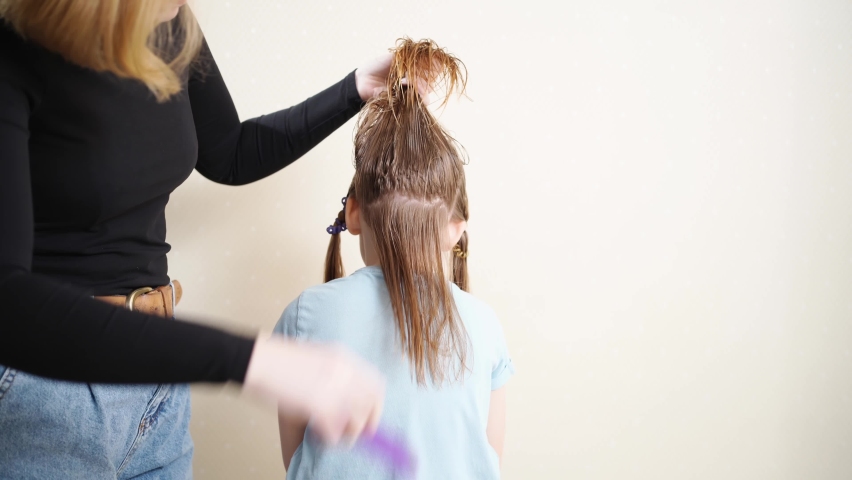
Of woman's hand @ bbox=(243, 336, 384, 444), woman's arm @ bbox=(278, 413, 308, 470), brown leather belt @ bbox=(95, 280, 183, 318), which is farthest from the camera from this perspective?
woman's arm @ bbox=(278, 413, 308, 470)

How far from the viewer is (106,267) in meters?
0.61

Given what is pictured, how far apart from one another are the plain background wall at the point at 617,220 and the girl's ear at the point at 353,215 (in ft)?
0.86

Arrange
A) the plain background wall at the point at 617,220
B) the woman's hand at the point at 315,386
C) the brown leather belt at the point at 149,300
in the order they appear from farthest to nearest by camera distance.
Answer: the plain background wall at the point at 617,220, the brown leather belt at the point at 149,300, the woman's hand at the point at 315,386

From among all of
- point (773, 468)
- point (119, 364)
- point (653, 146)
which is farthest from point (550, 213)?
point (119, 364)

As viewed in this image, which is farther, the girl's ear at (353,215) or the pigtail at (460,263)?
the pigtail at (460,263)

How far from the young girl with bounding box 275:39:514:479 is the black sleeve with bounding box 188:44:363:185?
79 mm

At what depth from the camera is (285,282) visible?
1063 millimetres

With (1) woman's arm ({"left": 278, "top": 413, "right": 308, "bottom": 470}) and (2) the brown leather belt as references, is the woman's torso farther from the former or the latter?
(1) woman's arm ({"left": 278, "top": 413, "right": 308, "bottom": 470})

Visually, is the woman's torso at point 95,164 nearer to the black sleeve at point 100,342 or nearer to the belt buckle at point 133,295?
the belt buckle at point 133,295

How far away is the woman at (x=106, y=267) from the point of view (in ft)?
1.20

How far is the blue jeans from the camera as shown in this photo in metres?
0.53

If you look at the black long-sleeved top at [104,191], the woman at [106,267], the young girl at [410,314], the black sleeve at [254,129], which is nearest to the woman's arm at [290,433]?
the young girl at [410,314]

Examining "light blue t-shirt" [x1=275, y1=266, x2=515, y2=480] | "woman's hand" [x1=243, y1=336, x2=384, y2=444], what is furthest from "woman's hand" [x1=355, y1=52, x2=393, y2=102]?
"woman's hand" [x1=243, y1=336, x2=384, y2=444]

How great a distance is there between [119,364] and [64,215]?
10.4 inches
